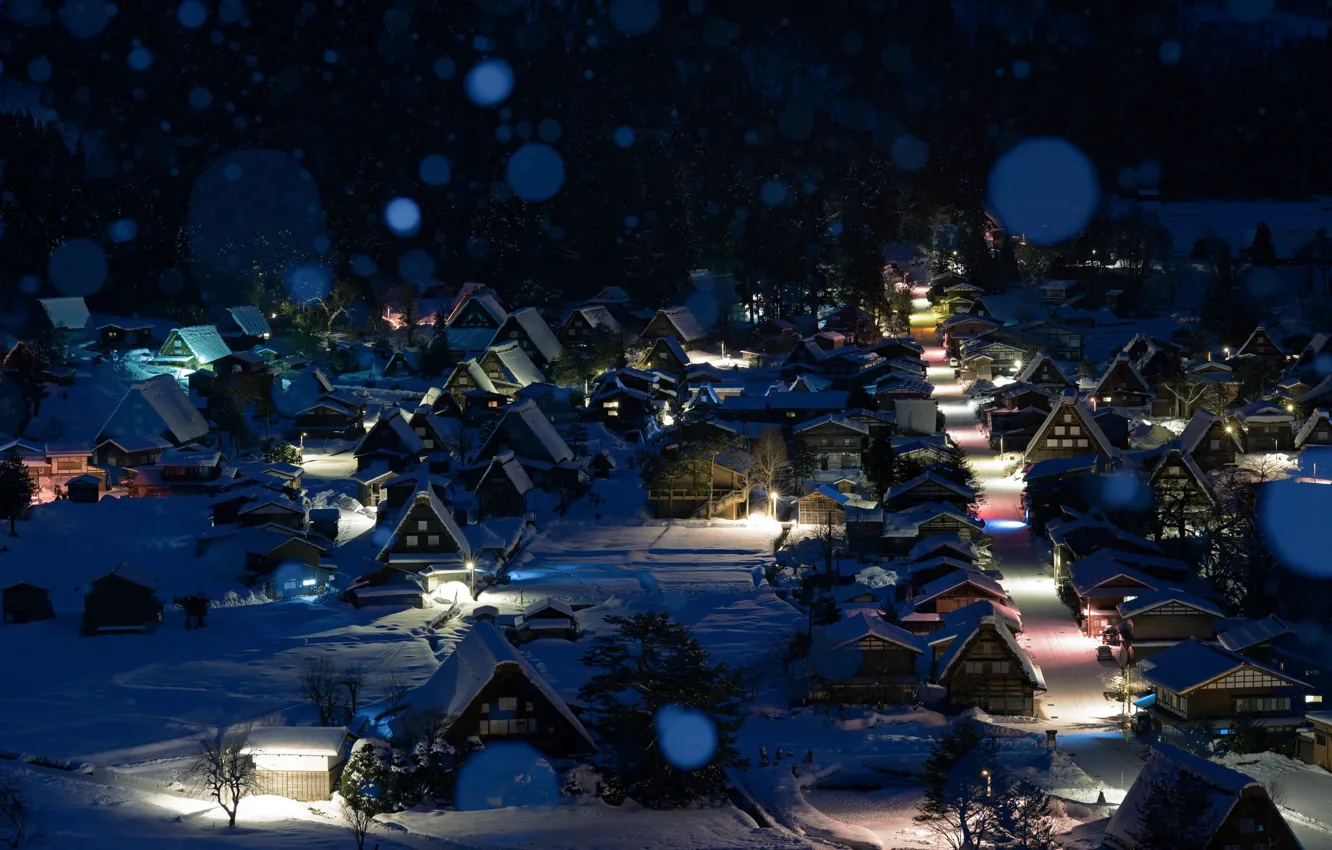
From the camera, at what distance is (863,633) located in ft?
54.6

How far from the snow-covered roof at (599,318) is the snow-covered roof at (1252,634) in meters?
22.0

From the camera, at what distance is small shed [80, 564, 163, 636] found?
60.9 ft

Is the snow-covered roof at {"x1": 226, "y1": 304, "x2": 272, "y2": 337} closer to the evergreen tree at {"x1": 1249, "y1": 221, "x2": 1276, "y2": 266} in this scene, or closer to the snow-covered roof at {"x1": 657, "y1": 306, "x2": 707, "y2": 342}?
the snow-covered roof at {"x1": 657, "y1": 306, "x2": 707, "y2": 342}

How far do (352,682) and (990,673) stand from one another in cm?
683

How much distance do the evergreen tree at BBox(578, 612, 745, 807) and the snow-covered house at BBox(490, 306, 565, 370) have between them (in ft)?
66.8

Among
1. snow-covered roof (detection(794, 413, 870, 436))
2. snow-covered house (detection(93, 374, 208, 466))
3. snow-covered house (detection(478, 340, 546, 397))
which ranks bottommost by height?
snow-covered roof (detection(794, 413, 870, 436))

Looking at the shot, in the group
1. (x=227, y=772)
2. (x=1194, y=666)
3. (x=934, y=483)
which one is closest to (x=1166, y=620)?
(x=1194, y=666)

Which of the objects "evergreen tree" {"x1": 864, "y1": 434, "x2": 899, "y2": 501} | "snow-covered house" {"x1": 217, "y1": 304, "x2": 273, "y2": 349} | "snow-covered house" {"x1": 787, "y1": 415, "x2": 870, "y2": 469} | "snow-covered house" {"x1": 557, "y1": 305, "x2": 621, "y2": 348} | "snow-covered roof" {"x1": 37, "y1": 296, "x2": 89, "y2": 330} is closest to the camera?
"evergreen tree" {"x1": 864, "y1": 434, "x2": 899, "y2": 501}

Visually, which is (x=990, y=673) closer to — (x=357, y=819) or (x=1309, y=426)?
(x=357, y=819)

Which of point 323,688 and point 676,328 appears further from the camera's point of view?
point 676,328

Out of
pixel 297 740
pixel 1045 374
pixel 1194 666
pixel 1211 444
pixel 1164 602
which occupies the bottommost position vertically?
pixel 297 740

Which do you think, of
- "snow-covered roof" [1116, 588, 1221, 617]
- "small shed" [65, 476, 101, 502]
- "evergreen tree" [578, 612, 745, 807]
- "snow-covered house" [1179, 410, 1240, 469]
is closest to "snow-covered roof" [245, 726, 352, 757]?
"evergreen tree" [578, 612, 745, 807]

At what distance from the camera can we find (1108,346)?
3866 centimetres

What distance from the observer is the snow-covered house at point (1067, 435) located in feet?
88.0
